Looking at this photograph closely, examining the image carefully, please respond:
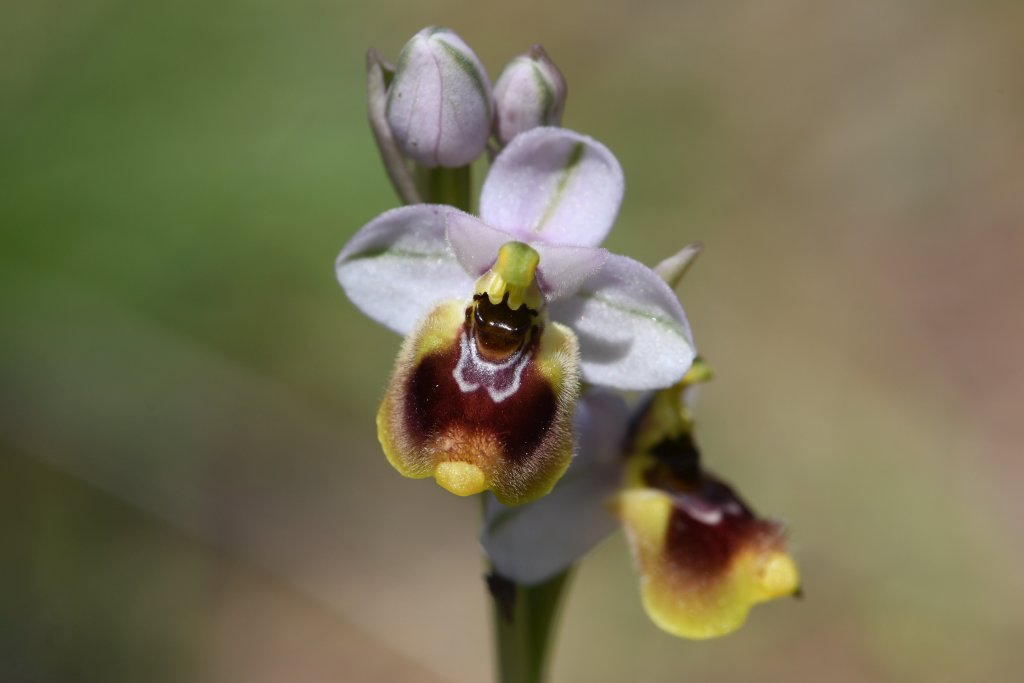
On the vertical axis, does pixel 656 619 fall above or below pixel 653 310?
below

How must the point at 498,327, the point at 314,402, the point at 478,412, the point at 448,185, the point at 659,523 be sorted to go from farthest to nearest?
the point at 314,402, the point at 659,523, the point at 448,185, the point at 498,327, the point at 478,412

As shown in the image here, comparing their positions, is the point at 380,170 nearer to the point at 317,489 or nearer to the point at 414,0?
the point at 317,489

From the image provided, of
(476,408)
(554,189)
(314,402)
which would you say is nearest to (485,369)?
(476,408)

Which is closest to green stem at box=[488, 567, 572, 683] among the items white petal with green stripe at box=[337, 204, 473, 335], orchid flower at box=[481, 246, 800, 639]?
orchid flower at box=[481, 246, 800, 639]

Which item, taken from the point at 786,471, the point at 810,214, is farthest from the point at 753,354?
the point at 810,214

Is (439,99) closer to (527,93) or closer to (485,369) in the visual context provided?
(527,93)
